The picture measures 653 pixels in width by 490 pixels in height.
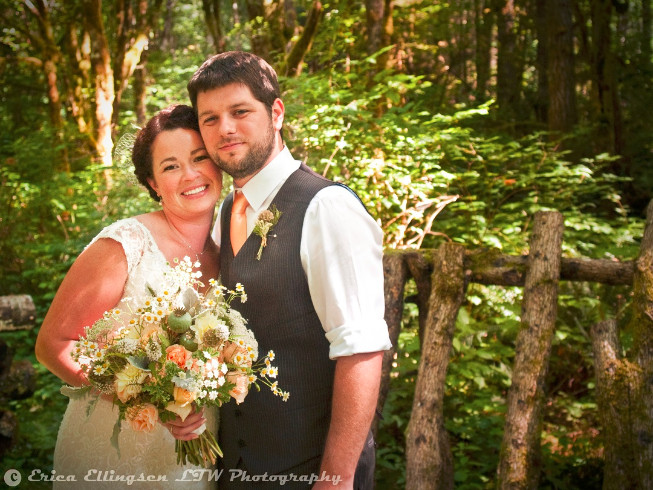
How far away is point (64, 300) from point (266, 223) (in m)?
0.78

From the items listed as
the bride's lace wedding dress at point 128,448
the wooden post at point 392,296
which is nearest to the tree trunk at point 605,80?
the wooden post at point 392,296

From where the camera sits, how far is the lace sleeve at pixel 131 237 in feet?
7.16

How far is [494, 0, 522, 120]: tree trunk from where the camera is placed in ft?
38.1

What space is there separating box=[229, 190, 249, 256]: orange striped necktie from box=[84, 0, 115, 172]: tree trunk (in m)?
6.80

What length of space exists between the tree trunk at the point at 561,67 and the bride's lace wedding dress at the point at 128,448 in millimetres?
7496

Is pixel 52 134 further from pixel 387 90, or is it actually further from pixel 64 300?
pixel 64 300

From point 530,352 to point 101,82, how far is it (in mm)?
7359

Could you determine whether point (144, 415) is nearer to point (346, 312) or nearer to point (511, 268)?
point (346, 312)

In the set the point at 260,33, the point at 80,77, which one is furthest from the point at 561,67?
the point at 80,77

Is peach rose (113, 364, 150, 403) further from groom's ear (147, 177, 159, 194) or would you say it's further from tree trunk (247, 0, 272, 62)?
tree trunk (247, 0, 272, 62)

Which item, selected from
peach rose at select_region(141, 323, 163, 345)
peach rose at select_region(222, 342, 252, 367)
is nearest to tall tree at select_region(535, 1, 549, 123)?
peach rose at select_region(222, 342, 252, 367)

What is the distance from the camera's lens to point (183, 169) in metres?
2.30

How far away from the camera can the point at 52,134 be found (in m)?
8.73

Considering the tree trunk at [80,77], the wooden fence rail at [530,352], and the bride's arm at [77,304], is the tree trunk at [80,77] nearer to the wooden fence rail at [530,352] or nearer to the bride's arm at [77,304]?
the wooden fence rail at [530,352]
